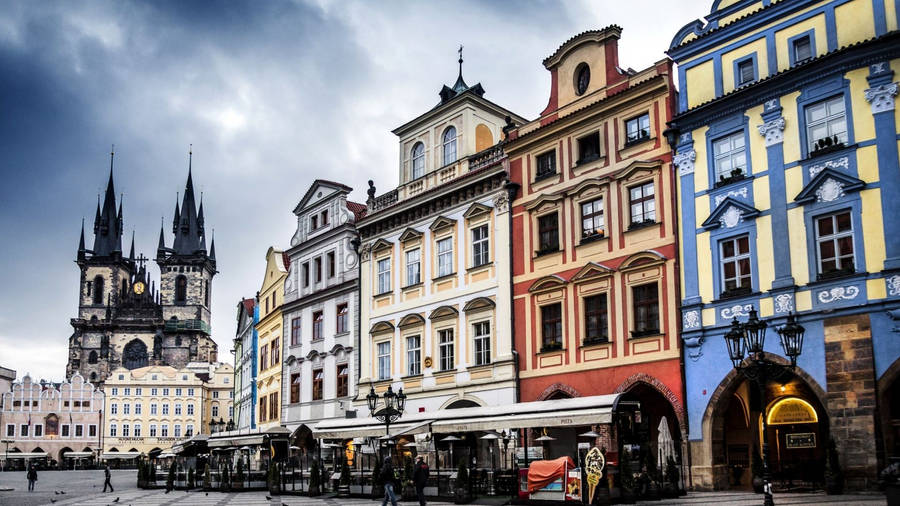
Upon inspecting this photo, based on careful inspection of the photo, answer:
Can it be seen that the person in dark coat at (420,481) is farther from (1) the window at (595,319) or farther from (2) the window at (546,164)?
(2) the window at (546,164)

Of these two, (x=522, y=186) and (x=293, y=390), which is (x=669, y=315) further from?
(x=293, y=390)

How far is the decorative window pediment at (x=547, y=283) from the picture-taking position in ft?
107

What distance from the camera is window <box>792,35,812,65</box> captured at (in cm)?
2627

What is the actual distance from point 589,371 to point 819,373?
8.40 metres

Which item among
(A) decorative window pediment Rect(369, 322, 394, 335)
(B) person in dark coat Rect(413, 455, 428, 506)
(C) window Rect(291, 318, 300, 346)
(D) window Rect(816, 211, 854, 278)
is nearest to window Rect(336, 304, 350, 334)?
(A) decorative window pediment Rect(369, 322, 394, 335)

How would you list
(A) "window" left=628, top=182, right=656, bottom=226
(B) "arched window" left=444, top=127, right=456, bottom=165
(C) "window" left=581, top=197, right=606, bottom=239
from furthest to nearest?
(B) "arched window" left=444, top=127, right=456, bottom=165, (C) "window" left=581, top=197, right=606, bottom=239, (A) "window" left=628, top=182, right=656, bottom=226

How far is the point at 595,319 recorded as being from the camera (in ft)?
103

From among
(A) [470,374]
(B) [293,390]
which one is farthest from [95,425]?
(A) [470,374]

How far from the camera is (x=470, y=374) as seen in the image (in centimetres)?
3584

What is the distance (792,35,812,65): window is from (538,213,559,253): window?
33.8 feet

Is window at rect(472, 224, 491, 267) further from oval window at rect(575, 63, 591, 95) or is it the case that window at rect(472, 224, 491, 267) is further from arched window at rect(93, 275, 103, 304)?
arched window at rect(93, 275, 103, 304)

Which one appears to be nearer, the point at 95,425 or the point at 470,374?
the point at 470,374

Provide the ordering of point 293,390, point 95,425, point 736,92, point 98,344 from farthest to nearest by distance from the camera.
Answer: point 98,344
point 95,425
point 293,390
point 736,92

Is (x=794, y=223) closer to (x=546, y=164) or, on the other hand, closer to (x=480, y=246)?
(x=546, y=164)
